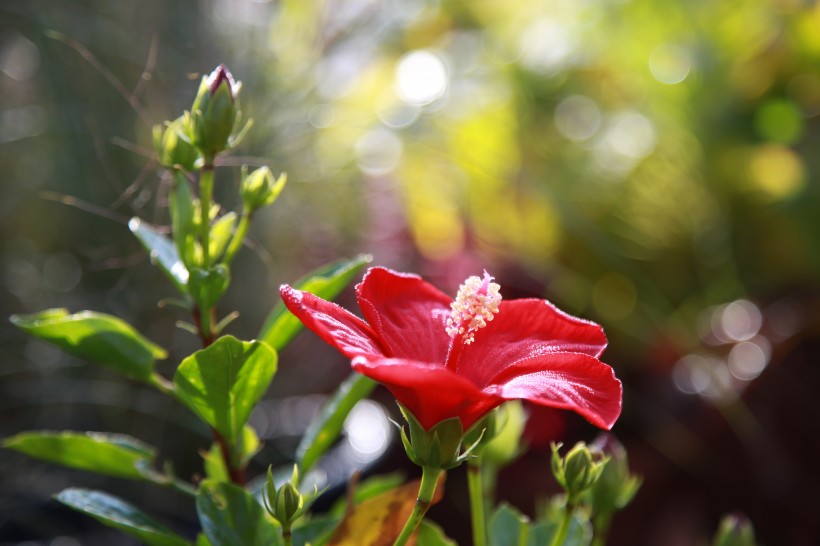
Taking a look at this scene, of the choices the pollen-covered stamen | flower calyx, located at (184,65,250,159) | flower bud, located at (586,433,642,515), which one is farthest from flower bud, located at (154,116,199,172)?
flower bud, located at (586,433,642,515)

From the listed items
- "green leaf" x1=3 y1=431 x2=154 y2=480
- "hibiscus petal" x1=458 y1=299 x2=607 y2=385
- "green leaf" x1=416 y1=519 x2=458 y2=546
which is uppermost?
"green leaf" x1=3 y1=431 x2=154 y2=480

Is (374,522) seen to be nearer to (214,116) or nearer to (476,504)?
(476,504)

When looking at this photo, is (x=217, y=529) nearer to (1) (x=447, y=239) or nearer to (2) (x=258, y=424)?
(2) (x=258, y=424)

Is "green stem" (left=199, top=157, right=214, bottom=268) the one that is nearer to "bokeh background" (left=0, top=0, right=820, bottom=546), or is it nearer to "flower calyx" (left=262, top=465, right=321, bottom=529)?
"flower calyx" (left=262, top=465, right=321, bottom=529)

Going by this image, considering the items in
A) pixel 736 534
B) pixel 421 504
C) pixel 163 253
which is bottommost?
pixel 736 534

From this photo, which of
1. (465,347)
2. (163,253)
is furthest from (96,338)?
(465,347)
